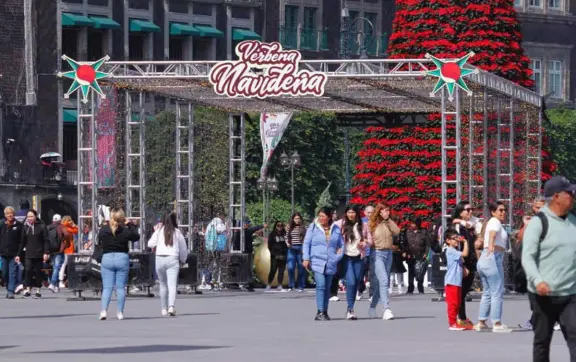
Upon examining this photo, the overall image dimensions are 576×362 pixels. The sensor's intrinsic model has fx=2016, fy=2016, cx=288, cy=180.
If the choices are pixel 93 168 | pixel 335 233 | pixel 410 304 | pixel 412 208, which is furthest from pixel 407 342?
pixel 412 208

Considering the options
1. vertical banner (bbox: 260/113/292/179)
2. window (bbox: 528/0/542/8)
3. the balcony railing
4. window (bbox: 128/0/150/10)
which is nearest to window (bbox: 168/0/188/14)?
window (bbox: 128/0/150/10)

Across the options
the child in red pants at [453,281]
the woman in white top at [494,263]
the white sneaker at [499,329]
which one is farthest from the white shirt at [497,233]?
the white sneaker at [499,329]

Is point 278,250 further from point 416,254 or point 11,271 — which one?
point 11,271

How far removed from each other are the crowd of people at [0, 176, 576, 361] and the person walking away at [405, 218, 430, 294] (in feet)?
11.0

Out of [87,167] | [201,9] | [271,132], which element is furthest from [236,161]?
[201,9]

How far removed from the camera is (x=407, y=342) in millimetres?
22047

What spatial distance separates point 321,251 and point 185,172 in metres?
11.8

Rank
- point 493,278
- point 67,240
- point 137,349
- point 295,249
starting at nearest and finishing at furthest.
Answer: point 137,349, point 493,278, point 295,249, point 67,240

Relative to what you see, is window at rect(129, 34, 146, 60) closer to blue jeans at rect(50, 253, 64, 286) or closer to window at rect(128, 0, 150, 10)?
window at rect(128, 0, 150, 10)

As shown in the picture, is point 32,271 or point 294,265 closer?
point 32,271

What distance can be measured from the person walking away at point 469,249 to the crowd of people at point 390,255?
0.01 metres

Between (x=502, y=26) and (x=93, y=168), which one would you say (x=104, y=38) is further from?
(x=93, y=168)

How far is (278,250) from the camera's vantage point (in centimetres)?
4059

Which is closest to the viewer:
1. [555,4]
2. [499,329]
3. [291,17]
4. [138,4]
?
[499,329]
